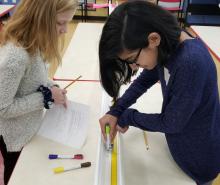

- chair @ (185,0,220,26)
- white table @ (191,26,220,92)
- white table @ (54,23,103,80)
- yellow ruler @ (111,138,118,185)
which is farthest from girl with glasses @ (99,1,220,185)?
chair @ (185,0,220,26)

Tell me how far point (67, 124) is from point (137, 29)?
1.93ft

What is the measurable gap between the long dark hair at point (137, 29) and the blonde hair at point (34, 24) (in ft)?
1.06

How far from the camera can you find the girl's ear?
718 millimetres

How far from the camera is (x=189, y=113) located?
791 millimetres

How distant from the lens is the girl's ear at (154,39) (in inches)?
28.3

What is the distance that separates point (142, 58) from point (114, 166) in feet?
1.28

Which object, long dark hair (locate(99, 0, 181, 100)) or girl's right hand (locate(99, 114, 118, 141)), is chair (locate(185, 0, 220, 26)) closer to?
girl's right hand (locate(99, 114, 118, 141))

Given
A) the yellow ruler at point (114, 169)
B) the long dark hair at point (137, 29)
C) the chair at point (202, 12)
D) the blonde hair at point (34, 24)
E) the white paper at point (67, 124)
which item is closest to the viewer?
the long dark hair at point (137, 29)

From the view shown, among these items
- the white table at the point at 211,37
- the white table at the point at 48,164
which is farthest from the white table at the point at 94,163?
the white table at the point at 211,37

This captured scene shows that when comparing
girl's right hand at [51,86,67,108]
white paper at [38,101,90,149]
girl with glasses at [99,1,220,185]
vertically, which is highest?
girl with glasses at [99,1,220,185]

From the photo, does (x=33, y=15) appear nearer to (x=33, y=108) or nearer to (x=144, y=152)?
(x=33, y=108)

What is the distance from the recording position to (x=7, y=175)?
1177 millimetres

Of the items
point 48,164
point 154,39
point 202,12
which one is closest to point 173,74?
point 154,39

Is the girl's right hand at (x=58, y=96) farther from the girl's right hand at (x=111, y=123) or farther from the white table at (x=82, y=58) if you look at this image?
the white table at (x=82, y=58)
